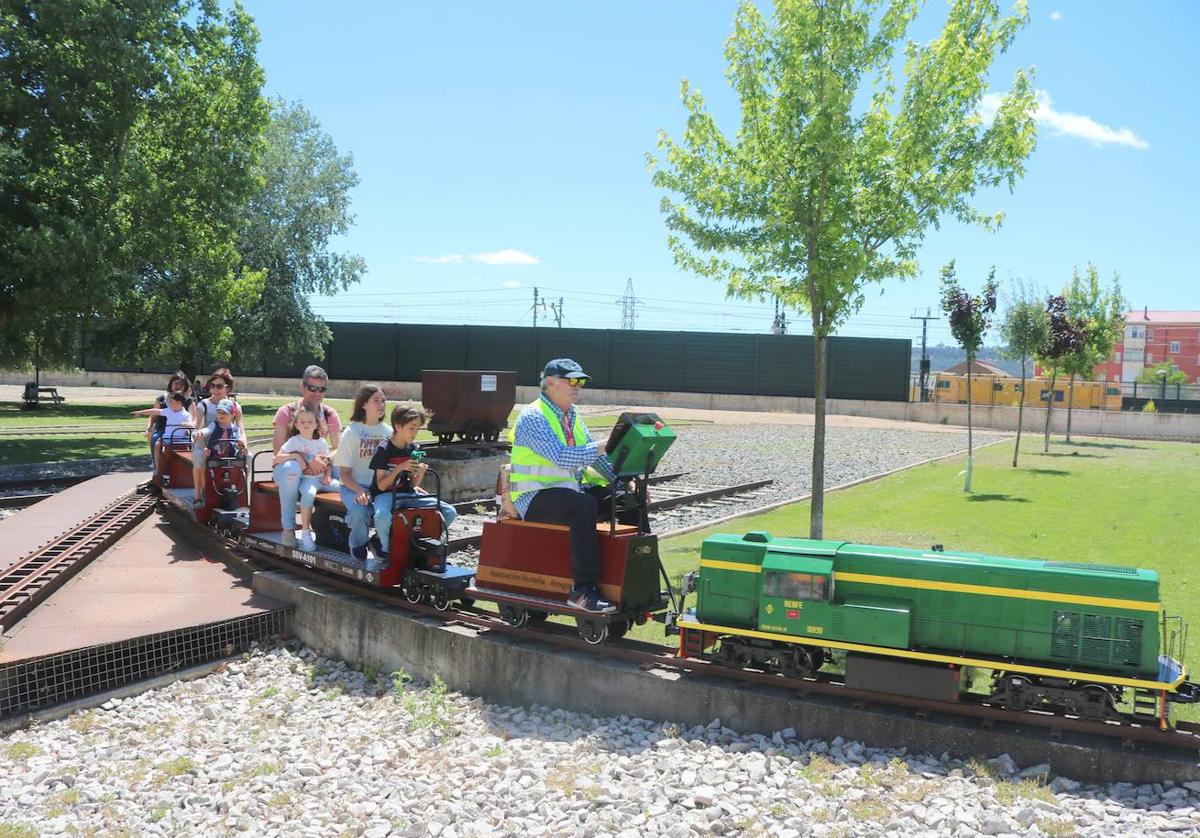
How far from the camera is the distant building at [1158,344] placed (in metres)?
113

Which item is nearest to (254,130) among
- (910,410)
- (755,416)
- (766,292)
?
(766,292)

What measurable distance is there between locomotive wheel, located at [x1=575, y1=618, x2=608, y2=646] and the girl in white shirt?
3832 millimetres

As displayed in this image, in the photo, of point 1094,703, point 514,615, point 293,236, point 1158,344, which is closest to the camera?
point 1094,703

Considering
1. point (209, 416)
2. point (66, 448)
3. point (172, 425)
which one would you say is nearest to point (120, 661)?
point (209, 416)

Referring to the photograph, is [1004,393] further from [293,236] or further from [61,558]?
[61,558]

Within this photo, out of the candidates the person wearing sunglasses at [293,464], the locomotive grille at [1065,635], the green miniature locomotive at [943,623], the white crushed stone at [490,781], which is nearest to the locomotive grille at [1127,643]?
the green miniature locomotive at [943,623]

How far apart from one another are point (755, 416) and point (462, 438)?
27.4 m

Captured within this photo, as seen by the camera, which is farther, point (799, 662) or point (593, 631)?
point (593, 631)

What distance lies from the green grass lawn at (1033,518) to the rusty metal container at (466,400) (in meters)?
6.23

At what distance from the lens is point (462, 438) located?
64.8ft

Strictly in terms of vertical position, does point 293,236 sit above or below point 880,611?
above

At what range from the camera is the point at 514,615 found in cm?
841

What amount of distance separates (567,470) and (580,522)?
0.48 metres

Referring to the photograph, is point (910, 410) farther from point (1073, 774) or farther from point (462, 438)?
point (1073, 774)
